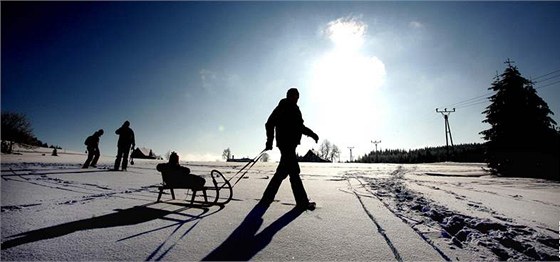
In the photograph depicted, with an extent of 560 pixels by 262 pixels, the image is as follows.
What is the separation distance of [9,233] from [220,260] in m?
2.48

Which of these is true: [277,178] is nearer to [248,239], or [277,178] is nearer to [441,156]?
[248,239]

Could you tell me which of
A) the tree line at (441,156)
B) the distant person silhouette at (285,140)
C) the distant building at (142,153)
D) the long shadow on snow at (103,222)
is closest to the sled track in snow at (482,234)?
the distant person silhouette at (285,140)

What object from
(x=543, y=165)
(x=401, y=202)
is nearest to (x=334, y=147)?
(x=543, y=165)

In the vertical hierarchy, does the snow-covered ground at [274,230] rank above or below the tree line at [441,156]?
below

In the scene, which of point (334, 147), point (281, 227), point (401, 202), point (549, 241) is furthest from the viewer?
point (334, 147)

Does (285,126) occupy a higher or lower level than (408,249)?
higher

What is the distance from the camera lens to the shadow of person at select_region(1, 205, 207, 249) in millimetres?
2574

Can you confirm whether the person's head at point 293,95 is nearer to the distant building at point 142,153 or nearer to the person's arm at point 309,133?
the person's arm at point 309,133

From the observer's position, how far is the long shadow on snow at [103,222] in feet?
8.46

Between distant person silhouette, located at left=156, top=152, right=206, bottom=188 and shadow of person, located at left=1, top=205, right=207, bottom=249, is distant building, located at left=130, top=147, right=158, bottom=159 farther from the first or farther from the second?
shadow of person, located at left=1, top=205, right=207, bottom=249

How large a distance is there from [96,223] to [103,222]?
0.25 feet

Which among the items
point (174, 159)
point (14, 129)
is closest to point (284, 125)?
point (174, 159)

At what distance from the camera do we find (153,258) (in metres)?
2.21

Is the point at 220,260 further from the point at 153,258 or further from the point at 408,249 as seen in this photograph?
the point at 408,249
